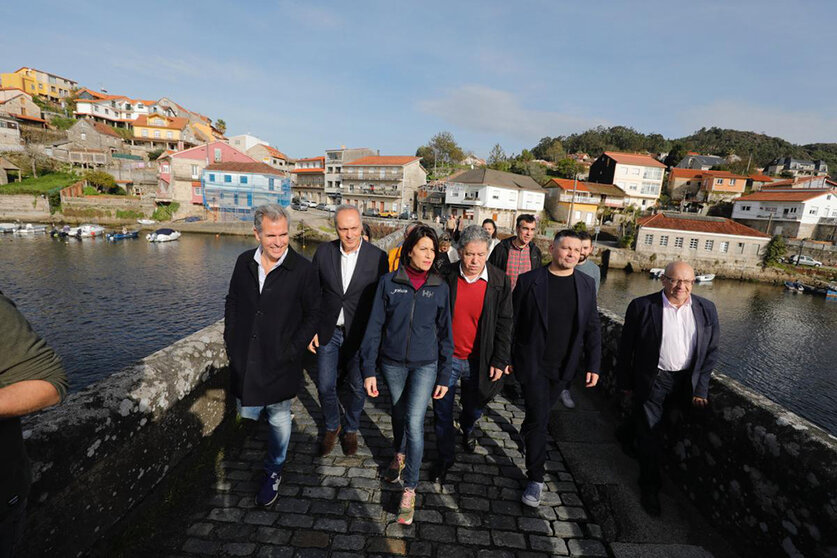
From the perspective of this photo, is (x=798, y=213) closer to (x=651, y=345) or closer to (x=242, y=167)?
(x=651, y=345)

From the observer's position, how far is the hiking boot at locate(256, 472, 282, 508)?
3.16m

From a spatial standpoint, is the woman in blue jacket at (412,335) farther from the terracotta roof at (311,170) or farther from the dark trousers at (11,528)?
the terracotta roof at (311,170)

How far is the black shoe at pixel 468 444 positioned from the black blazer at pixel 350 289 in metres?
1.64

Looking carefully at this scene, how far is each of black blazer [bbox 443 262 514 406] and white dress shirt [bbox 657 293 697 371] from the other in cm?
146

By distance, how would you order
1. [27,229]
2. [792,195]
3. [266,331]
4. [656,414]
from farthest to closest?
1. [792,195]
2. [27,229]
3. [656,414]
4. [266,331]

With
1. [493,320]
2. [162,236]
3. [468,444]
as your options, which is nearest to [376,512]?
[468,444]

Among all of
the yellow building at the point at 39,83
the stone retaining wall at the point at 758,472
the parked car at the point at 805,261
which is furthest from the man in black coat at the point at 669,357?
the yellow building at the point at 39,83

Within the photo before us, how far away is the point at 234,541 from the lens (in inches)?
110

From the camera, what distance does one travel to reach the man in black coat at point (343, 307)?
152 inches

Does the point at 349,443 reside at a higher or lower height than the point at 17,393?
lower

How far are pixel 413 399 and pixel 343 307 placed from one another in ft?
4.03

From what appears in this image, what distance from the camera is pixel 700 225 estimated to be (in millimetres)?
39938

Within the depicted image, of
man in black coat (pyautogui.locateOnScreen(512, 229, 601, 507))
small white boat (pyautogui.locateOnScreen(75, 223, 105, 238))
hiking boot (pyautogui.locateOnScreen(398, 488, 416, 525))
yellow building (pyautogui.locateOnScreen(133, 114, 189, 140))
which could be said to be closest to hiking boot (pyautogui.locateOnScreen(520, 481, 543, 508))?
man in black coat (pyautogui.locateOnScreen(512, 229, 601, 507))

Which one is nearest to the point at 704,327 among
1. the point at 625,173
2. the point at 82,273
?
the point at 82,273
